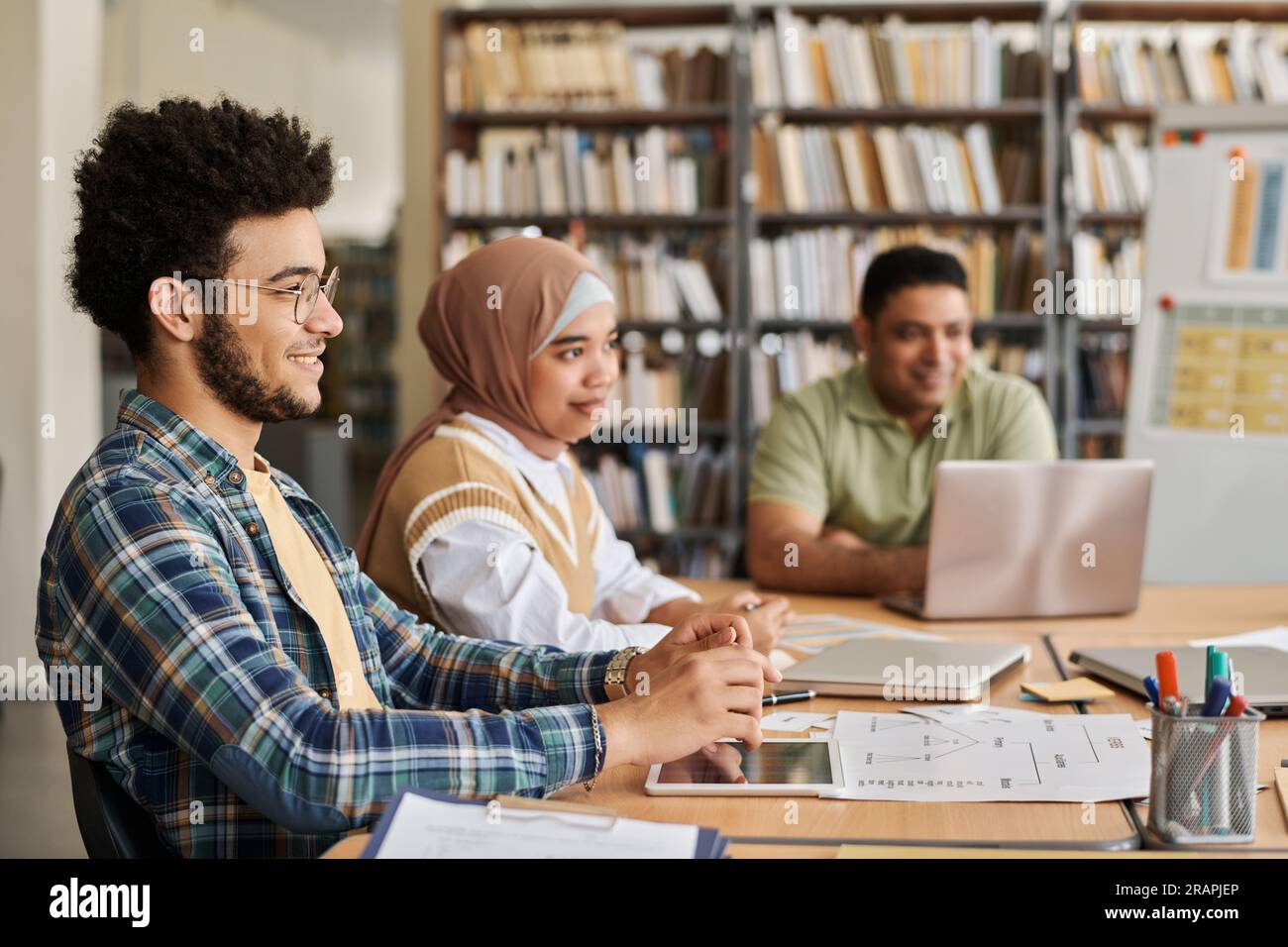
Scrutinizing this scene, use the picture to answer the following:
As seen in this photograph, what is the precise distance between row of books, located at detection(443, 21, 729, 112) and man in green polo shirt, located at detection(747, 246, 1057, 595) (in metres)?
2.02

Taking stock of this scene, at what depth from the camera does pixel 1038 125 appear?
4465mm

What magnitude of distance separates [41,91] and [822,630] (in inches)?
116

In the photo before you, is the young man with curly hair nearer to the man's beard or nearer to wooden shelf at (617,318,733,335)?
the man's beard

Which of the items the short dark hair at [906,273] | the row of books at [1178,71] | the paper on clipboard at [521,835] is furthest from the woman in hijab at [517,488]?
the row of books at [1178,71]

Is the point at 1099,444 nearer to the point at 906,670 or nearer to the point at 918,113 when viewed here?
the point at 918,113

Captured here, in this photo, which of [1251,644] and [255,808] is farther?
[1251,644]

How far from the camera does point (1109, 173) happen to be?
14.5ft

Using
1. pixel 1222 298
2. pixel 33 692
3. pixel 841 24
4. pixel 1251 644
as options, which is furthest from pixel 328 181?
pixel 841 24

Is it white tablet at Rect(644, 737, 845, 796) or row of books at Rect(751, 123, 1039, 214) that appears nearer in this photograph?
white tablet at Rect(644, 737, 845, 796)

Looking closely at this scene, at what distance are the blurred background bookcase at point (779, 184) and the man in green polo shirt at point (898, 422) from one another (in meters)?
1.71

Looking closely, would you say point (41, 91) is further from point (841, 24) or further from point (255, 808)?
point (255, 808)

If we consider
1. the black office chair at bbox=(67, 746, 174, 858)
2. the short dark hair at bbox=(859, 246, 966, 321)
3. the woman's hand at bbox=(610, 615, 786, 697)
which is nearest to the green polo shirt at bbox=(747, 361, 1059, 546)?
the short dark hair at bbox=(859, 246, 966, 321)

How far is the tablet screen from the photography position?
125 centimetres

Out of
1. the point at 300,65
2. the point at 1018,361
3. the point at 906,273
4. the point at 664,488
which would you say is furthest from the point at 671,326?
the point at 300,65
